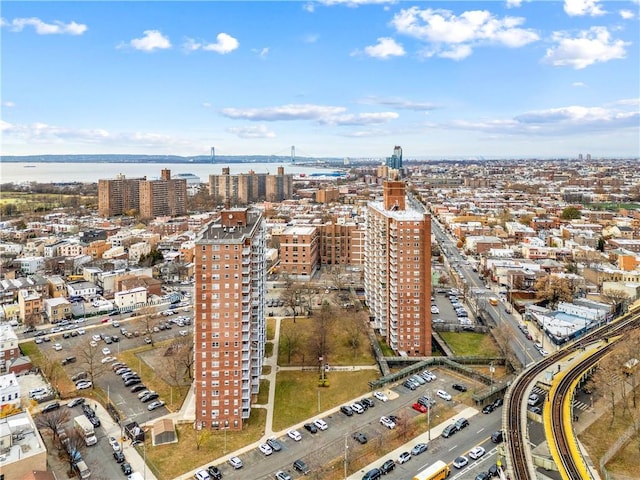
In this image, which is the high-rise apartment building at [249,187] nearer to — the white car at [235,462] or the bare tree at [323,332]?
the bare tree at [323,332]

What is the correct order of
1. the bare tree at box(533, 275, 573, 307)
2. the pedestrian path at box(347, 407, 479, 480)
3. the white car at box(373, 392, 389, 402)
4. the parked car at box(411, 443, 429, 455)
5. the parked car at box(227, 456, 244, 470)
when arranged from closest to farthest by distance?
the pedestrian path at box(347, 407, 479, 480) → the parked car at box(227, 456, 244, 470) → the parked car at box(411, 443, 429, 455) → the white car at box(373, 392, 389, 402) → the bare tree at box(533, 275, 573, 307)

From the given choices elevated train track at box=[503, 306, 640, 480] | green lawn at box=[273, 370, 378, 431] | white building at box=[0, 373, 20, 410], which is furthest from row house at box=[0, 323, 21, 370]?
elevated train track at box=[503, 306, 640, 480]

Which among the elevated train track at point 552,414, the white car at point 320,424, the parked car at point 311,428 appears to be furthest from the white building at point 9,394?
the elevated train track at point 552,414

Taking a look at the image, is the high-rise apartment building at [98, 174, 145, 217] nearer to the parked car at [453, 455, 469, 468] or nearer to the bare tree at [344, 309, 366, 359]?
the bare tree at [344, 309, 366, 359]

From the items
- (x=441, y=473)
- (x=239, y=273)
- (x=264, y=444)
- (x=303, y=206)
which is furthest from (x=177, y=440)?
(x=303, y=206)

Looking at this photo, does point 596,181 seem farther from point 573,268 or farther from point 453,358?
point 453,358

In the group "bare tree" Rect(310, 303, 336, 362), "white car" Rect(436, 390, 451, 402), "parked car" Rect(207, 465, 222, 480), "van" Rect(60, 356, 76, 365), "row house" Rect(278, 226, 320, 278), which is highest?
"row house" Rect(278, 226, 320, 278)
